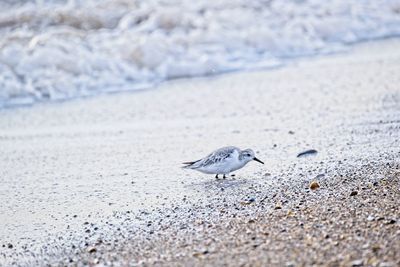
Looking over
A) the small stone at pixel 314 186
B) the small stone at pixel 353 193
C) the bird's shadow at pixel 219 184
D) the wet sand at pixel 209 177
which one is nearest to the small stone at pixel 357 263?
the wet sand at pixel 209 177

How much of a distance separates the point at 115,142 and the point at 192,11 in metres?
6.89

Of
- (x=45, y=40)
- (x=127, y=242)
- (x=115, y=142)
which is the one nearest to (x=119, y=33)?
(x=45, y=40)

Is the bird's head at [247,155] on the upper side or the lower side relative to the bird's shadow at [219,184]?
upper

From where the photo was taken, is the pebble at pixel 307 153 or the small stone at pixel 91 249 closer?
the small stone at pixel 91 249

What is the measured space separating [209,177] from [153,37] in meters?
5.72

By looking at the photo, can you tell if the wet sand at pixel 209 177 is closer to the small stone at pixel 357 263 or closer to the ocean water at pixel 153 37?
the small stone at pixel 357 263

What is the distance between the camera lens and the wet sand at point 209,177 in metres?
4.53

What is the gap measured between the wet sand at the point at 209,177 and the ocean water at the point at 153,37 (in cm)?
77

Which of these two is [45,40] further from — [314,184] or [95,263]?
[95,263]

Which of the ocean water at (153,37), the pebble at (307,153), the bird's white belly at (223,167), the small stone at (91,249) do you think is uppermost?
the small stone at (91,249)

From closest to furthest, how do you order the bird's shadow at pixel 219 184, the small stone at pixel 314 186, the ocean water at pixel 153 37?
the small stone at pixel 314 186 → the bird's shadow at pixel 219 184 → the ocean water at pixel 153 37

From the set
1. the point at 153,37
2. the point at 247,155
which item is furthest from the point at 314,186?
the point at 153,37

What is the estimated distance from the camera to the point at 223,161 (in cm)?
622

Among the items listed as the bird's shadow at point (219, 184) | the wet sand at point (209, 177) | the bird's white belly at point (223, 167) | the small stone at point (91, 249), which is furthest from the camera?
the bird's white belly at point (223, 167)
